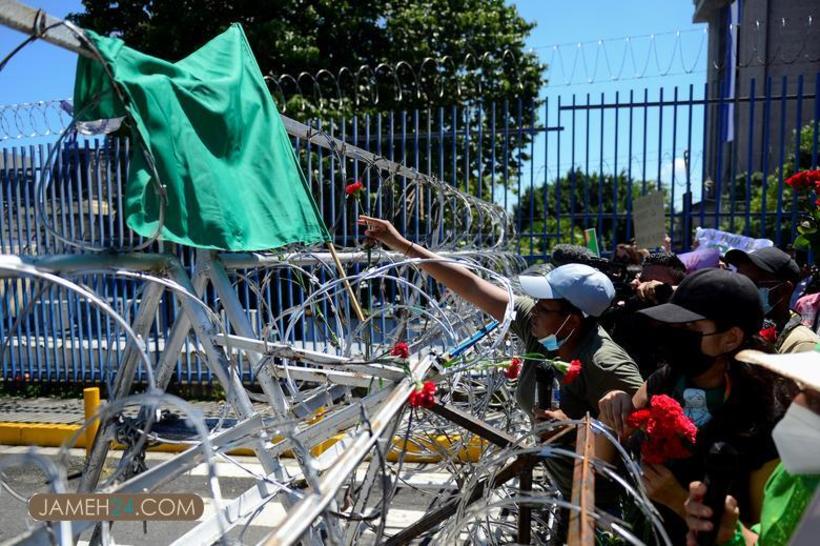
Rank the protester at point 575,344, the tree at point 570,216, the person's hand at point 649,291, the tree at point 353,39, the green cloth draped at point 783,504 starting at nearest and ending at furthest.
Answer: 1. the green cloth draped at point 783,504
2. the protester at point 575,344
3. the person's hand at point 649,291
4. the tree at point 570,216
5. the tree at point 353,39

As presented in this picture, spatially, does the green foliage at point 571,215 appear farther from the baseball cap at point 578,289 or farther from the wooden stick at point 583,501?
the wooden stick at point 583,501

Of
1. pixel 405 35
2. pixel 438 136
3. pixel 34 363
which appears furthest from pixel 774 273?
pixel 405 35

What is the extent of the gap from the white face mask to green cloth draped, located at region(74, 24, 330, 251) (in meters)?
1.86

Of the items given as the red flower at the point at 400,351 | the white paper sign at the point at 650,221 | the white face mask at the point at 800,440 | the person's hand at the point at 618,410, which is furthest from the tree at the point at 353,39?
the white face mask at the point at 800,440

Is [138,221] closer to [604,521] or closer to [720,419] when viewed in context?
[604,521]

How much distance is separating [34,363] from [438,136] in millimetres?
5344

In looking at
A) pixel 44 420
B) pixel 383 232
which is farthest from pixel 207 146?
pixel 44 420

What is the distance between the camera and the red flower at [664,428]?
178 cm

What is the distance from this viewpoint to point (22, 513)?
16.0 ft

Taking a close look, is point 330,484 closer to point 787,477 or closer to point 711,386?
point 787,477

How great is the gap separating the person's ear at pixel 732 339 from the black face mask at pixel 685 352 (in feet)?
0.16

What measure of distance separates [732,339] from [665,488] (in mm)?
494

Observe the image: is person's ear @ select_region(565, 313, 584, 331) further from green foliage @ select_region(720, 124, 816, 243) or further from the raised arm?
green foliage @ select_region(720, 124, 816, 243)

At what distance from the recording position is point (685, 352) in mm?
2166
